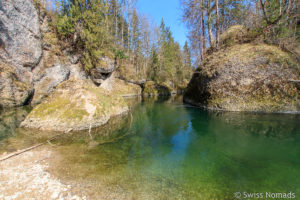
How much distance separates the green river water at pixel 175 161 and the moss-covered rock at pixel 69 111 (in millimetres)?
560

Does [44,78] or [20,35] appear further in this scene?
[44,78]

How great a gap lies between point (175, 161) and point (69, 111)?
5150 mm

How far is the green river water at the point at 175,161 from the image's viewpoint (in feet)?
8.94

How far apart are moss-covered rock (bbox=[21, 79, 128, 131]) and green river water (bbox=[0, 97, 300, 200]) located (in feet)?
1.84

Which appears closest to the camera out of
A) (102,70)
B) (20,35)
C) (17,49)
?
(17,49)

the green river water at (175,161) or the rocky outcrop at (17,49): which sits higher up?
the rocky outcrop at (17,49)

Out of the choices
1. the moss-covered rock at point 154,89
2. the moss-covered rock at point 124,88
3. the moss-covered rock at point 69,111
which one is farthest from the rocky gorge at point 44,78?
the moss-covered rock at point 154,89

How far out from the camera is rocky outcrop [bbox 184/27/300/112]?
937 cm

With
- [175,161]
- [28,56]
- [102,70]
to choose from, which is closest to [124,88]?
[102,70]

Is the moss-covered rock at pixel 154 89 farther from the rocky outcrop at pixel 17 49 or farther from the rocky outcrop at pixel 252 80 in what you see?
the rocky outcrop at pixel 17 49

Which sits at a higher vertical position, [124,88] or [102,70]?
[102,70]

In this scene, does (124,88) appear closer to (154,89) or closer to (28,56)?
(154,89)

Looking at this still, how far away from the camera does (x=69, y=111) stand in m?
6.23

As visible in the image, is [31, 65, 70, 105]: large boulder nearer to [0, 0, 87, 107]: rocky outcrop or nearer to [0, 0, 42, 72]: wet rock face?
[0, 0, 87, 107]: rocky outcrop
